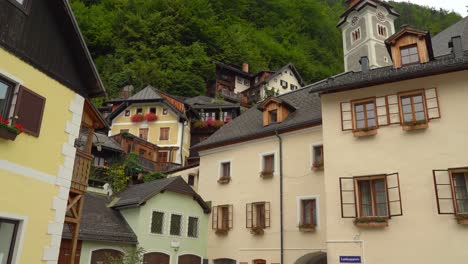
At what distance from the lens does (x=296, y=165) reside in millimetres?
21484

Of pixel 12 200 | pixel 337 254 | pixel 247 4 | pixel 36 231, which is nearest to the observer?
pixel 12 200

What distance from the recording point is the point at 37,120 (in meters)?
10.1

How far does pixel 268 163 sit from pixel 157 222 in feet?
21.5

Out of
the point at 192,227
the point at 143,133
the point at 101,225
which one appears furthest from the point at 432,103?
the point at 143,133

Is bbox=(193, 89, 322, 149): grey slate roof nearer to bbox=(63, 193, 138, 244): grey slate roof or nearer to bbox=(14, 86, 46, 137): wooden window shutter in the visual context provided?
bbox=(63, 193, 138, 244): grey slate roof

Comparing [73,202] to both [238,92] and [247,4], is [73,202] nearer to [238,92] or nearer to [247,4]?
[238,92]

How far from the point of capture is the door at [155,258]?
2113 centimetres

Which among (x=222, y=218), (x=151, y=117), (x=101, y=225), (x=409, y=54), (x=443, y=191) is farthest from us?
(x=151, y=117)

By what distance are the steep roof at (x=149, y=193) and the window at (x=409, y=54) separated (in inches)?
502

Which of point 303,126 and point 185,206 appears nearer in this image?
point 303,126

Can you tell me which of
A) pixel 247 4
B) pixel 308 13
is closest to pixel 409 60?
pixel 247 4

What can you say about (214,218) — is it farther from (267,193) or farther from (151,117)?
(151,117)

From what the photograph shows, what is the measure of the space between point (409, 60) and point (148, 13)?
58.0 m

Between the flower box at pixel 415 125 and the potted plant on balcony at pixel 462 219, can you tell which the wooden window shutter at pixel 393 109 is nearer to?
the flower box at pixel 415 125
